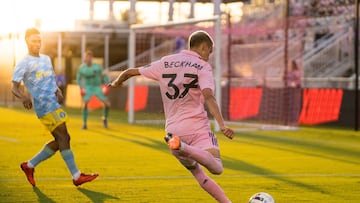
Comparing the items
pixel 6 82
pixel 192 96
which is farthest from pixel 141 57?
pixel 192 96

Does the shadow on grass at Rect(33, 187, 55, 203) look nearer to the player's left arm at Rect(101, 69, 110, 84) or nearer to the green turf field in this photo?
the green turf field

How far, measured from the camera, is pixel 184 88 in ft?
29.1

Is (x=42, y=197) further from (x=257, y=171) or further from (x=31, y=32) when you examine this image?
(x=257, y=171)

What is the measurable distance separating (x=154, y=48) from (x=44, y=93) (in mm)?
23136

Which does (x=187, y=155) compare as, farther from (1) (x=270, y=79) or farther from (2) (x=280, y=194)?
(1) (x=270, y=79)

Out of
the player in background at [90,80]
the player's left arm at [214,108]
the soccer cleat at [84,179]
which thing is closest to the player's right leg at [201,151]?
the player's left arm at [214,108]

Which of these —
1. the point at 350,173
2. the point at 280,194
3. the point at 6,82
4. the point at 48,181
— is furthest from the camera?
the point at 6,82

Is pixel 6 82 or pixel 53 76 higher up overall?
pixel 53 76

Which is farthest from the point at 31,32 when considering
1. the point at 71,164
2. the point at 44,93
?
the point at 71,164

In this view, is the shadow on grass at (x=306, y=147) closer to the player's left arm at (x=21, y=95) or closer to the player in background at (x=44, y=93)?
the player in background at (x=44, y=93)

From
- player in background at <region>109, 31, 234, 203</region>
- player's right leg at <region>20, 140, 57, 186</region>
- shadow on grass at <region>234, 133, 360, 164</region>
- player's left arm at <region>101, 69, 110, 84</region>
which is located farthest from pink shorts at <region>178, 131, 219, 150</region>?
player's left arm at <region>101, 69, 110, 84</region>

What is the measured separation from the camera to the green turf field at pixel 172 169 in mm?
11133

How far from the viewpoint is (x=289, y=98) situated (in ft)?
92.5

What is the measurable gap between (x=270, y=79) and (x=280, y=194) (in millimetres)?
26627
